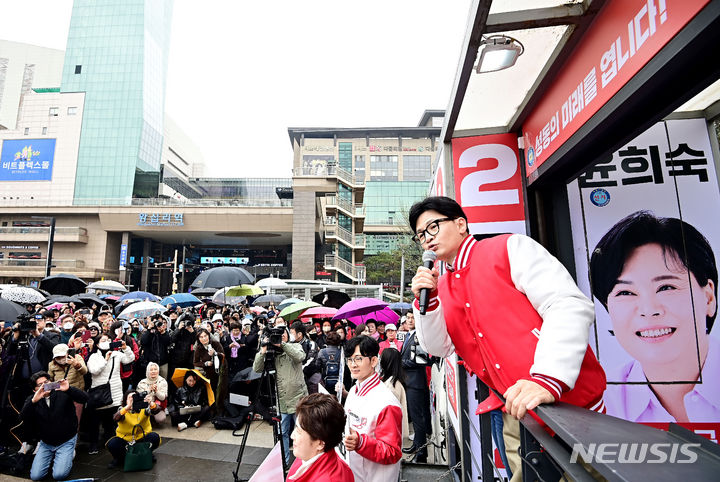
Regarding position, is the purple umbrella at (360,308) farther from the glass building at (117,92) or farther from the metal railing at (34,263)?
the glass building at (117,92)

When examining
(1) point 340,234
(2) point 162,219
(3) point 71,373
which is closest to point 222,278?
(3) point 71,373

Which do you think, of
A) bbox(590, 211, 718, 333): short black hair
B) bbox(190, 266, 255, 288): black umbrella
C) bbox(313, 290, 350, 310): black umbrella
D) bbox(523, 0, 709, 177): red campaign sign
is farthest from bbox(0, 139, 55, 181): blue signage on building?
bbox(590, 211, 718, 333): short black hair

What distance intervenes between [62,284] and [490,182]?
17916 mm

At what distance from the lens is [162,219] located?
128ft

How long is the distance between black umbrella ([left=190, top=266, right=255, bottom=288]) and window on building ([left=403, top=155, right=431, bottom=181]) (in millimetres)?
48793

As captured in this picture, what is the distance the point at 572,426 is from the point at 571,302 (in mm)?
591

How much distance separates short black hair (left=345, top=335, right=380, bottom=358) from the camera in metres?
3.18

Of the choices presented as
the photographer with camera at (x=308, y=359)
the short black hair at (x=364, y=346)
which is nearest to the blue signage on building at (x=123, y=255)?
the photographer with camera at (x=308, y=359)

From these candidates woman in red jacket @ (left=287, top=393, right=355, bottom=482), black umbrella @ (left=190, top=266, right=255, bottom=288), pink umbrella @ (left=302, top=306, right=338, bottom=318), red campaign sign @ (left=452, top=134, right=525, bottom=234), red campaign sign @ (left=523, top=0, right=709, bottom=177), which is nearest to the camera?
red campaign sign @ (left=523, top=0, right=709, bottom=177)

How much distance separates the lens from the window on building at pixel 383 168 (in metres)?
58.0

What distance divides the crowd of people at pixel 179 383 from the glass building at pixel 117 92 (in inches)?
Answer: 1862

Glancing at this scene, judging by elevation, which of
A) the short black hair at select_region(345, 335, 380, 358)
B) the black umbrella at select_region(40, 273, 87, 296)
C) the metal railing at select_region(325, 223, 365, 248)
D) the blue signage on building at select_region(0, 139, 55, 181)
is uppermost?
the blue signage on building at select_region(0, 139, 55, 181)

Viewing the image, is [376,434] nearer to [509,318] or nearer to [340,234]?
[509,318]

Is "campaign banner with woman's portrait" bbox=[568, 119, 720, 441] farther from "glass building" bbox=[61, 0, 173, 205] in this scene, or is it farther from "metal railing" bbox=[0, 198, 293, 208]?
"glass building" bbox=[61, 0, 173, 205]
